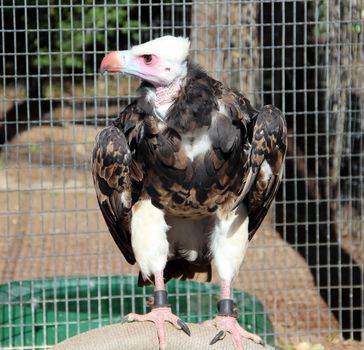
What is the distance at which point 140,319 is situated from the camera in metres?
3.97

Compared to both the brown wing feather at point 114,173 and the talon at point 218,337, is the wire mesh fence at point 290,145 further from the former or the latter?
the talon at point 218,337

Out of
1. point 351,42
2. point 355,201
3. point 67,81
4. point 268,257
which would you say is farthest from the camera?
point 67,81

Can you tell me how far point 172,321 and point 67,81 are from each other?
5120mm

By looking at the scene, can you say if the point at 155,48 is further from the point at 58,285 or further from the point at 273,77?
the point at 58,285

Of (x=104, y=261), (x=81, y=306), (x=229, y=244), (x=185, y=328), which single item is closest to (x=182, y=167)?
(x=229, y=244)

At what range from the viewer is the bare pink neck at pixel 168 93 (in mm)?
4031

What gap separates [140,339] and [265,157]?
41.5 inches

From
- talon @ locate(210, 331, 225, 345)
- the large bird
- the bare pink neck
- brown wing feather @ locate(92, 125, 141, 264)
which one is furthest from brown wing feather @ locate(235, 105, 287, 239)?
talon @ locate(210, 331, 225, 345)

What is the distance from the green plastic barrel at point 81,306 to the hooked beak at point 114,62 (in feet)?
8.62

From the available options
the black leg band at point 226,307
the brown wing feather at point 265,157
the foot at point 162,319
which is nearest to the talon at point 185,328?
the foot at point 162,319

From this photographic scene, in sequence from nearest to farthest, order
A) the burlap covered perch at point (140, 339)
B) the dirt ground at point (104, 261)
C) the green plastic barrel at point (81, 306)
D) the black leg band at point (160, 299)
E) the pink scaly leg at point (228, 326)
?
the burlap covered perch at point (140, 339)
the pink scaly leg at point (228, 326)
the black leg band at point (160, 299)
the green plastic barrel at point (81, 306)
the dirt ground at point (104, 261)

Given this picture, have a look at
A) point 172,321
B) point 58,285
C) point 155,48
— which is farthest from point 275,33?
point 172,321

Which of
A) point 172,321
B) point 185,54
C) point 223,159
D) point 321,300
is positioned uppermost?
point 185,54

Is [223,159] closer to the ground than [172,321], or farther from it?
farther from it
